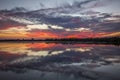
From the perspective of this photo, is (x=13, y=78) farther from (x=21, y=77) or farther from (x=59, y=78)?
(x=59, y=78)

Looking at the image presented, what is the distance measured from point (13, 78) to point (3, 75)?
2.50ft

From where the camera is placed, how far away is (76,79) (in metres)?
8.70

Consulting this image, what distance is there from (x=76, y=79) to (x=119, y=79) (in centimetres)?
162

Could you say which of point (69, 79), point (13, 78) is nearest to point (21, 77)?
point (13, 78)

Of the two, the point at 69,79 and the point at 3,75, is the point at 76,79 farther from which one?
the point at 3,75

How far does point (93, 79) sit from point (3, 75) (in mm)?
3729

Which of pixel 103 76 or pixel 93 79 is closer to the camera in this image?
pixel 93 79

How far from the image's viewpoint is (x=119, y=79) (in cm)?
865

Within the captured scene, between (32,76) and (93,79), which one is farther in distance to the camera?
(32,76)

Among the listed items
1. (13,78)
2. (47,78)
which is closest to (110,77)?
(47,78)

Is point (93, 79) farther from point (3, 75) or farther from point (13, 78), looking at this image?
point (3, 75)

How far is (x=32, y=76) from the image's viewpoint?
30.8 feet

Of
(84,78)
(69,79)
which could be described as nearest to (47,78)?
(69,79)

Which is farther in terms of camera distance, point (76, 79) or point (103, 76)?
point (103, 76)
